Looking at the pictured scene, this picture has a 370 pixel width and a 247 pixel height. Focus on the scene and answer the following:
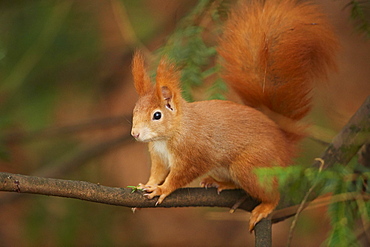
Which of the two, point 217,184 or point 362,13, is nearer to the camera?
point 362,13

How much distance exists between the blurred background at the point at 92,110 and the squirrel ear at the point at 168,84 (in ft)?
0.38

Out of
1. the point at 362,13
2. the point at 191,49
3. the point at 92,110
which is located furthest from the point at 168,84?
the point at 92,110

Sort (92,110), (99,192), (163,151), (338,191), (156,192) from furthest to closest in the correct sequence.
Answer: (92,110) → (163,151) → (156,192) → (99,192) → (338,191)

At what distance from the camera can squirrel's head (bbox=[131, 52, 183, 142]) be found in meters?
1.25

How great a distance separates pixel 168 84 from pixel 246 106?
0.84ft

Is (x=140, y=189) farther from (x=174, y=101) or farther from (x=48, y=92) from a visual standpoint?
(x=48, y=92)

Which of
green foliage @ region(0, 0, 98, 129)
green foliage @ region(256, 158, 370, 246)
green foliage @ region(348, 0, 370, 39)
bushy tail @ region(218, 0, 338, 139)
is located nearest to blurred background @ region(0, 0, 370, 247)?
green foliage @ region(0, 0, 98, 129)

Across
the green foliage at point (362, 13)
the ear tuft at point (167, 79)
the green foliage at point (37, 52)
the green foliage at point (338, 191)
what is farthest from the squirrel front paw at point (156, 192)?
the green foliage at point (37, 52)

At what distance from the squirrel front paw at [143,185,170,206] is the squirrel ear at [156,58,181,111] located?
196mm

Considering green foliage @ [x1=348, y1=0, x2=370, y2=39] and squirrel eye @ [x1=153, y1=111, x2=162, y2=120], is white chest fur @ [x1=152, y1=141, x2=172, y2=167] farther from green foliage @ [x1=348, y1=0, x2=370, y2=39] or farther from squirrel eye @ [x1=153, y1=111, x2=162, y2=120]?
green foliage @ [x1=348, y1=0, x2=370, y2=39]

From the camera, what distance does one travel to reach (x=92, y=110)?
2.96m

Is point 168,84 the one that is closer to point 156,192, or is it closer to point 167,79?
point 167,79

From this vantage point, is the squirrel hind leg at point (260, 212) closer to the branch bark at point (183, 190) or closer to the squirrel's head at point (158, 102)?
the branch bark at point (183, 190)

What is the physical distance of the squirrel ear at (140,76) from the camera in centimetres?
130
